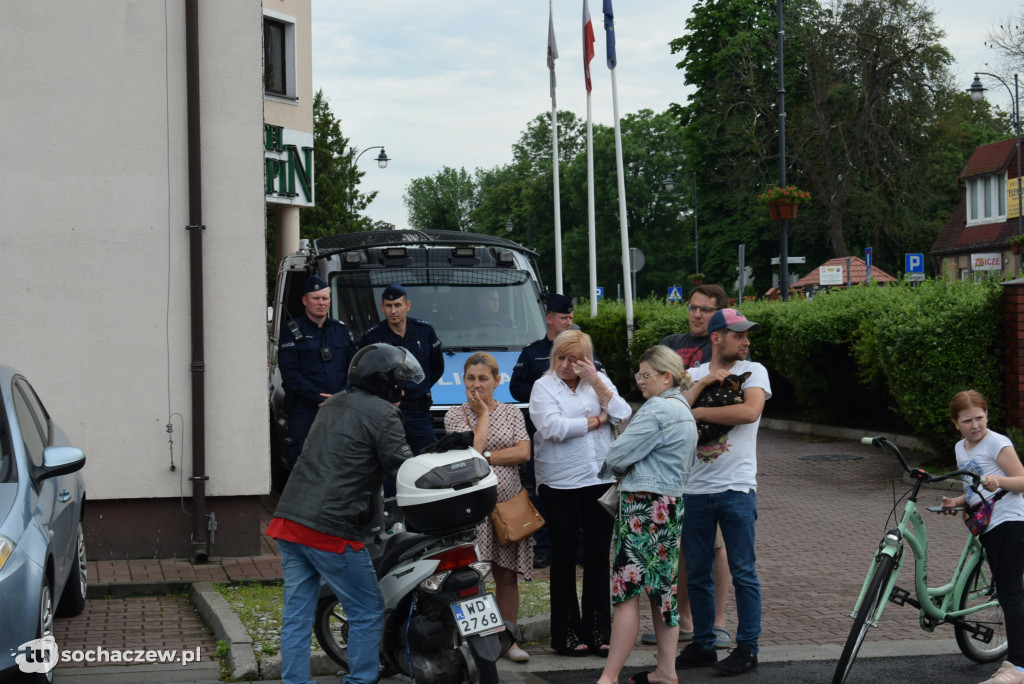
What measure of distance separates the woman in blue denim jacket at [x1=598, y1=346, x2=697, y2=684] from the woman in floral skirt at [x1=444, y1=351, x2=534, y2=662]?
0.79 m

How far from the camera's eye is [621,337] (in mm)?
23562

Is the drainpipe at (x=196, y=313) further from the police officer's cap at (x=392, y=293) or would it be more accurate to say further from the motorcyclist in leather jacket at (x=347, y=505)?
the motorcyclist in leather jacket at (x=347, y=505)

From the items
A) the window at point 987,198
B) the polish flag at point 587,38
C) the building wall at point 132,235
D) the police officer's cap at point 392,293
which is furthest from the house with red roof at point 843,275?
the window at point 987,198

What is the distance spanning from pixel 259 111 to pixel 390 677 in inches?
184

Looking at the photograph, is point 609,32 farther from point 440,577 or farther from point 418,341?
point 440,577

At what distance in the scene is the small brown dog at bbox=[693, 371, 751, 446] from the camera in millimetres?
6051

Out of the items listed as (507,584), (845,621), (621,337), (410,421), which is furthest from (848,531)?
(621,337)

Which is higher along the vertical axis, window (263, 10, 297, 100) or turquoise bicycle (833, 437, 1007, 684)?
window (263, 10, 297, 100)

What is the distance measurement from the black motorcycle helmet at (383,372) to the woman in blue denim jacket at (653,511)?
1196mm

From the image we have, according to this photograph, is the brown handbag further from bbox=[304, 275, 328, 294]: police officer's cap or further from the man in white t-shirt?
bbox=[304, 275, 328, 294]: police officer's cap

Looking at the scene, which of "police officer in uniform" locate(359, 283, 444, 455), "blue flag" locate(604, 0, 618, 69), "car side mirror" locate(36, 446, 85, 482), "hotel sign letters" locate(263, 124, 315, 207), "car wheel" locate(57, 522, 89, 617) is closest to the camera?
"car side mirror" locate(36, 446, 85, 482)

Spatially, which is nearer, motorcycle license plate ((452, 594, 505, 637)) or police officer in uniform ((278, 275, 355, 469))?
A: motorcycle license plate ((452, 594, 505, 637))

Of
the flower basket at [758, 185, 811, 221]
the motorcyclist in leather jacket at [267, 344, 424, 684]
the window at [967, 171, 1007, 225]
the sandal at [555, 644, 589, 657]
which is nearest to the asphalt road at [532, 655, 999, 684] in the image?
the sandal at [555, 644, 589, 657]

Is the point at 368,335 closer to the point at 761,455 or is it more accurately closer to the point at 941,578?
the point at 941,578
